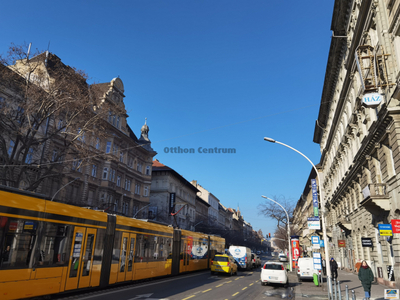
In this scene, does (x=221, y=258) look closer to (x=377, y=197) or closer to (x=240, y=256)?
(x=240, y=256)

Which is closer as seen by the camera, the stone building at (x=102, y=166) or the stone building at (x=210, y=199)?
the stone building at (x=102, y=166)

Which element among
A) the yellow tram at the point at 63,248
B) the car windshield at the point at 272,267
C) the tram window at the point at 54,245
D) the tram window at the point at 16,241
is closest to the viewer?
the tram window at the point at 16,241

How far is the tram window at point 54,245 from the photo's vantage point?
1041cm

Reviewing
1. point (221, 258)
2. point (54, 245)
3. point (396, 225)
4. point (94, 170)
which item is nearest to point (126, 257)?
point (54, 245)

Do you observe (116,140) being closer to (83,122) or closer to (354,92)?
(83,122)

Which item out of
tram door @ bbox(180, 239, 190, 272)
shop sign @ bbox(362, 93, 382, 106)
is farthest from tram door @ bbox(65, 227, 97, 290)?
shop sign @ bbox(362, 93, 382, 106)

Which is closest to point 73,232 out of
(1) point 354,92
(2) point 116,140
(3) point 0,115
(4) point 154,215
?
(3) point 0,115

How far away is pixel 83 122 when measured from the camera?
2344 cm

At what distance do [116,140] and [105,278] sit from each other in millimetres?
34068

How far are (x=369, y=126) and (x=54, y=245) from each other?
19.7 m

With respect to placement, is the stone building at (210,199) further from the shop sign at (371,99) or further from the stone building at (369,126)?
the shop sign at (371,99)

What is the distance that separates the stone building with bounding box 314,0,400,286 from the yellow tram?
1079cm

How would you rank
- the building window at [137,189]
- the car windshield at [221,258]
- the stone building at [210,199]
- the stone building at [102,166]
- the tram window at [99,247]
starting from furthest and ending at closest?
the stone building at [210,199] < the building window at [137,189] < the stone building at [102,166] < the car windshield at [221,258] < the tram window at [99,247]

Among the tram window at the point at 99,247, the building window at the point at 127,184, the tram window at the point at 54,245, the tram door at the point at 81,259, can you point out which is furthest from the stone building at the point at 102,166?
the tram window at the point at 54,245
